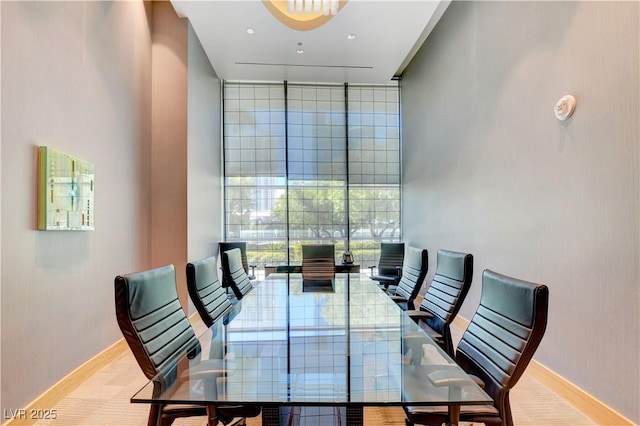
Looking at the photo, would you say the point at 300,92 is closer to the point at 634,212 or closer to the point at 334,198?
the point at 334,198

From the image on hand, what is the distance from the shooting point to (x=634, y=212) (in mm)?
1933

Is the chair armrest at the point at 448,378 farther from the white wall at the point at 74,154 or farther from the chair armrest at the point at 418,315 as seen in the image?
the white wall at the point at 74,154

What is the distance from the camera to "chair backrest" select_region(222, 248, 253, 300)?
2.98 meters

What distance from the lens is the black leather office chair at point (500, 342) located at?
4.01 feet

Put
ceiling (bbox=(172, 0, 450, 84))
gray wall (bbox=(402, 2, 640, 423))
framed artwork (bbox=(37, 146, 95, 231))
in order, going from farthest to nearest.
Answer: ceiling (bbox=(172, 0, 450, 84)) → framed artwork (bbox=(37, 146, 95, 231)) → gray wall (bbox=(402, 2, 640, 423))

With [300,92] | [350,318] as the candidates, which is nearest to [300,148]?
[300,92]

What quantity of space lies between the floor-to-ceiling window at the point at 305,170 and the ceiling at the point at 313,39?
51 cm

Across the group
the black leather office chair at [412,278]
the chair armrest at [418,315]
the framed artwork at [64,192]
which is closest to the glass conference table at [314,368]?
the chair armrest at [418,315]

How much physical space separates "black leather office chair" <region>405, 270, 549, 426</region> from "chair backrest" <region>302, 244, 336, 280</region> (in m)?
2.57

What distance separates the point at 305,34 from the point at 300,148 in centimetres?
221

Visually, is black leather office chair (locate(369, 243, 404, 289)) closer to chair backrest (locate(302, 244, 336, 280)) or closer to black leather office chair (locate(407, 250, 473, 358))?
chair backrest (locate(302, 244, 336, 280))

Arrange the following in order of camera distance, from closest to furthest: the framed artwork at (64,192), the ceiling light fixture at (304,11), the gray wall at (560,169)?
the gray wall at (560,169)
the framed artwork at (64,192)
the ceiling light fixture at (304,11)

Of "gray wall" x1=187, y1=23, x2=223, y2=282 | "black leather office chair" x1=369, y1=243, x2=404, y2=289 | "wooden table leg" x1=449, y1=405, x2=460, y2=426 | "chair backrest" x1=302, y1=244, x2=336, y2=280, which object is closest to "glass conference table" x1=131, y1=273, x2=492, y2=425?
"wooden table leg" x1=449, y1=405, x2=460, y2=426

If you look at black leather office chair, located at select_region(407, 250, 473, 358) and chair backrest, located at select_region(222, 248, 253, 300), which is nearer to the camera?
black leather office chair, located at select_region(407, 250, 473, 358)
